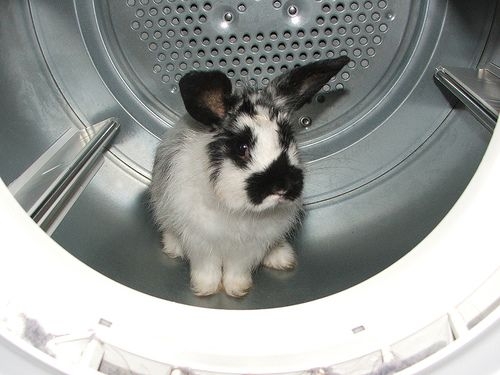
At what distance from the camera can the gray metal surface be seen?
5.24 feet

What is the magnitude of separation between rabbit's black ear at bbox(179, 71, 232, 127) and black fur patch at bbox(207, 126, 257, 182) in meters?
0.05

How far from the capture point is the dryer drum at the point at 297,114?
62.1 inches

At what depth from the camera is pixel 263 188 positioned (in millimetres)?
1352

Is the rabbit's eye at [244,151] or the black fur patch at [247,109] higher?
the black fur patch at [247,109]

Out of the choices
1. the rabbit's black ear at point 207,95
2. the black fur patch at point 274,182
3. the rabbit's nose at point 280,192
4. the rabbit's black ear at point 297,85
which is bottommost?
the rabbit's nose at point 280,192

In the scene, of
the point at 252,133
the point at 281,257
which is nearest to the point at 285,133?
the point at 252,133

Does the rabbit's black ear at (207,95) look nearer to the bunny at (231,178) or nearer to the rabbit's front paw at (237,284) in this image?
the bunny at (231,178)

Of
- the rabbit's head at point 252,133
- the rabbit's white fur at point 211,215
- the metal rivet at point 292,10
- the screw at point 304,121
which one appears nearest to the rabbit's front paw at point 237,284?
the rabbit's white fur at point 211,215

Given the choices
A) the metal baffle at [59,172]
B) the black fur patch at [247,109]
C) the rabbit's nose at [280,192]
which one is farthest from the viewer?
the black fur patch at [247,109]

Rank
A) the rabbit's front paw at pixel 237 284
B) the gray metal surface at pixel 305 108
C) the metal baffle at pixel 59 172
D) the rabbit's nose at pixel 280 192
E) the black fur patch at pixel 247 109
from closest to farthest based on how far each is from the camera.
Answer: the metal baffle at pixel 59 172 < the rabbit's nose at pixel 280 192 < the black fur patch at pixel 247 109 < the gray metal surface at pixel 305 108 < the rabbit's front paw at pixel 237 284

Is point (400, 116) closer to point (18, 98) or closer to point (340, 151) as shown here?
point (340, 151)

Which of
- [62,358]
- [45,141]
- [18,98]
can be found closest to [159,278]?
[45,141]

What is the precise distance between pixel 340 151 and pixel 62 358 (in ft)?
3.51

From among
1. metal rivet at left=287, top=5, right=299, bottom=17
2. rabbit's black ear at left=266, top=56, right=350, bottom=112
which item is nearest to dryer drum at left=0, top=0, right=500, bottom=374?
metal rivet at left=287, top=5, right=299, bottom=17
